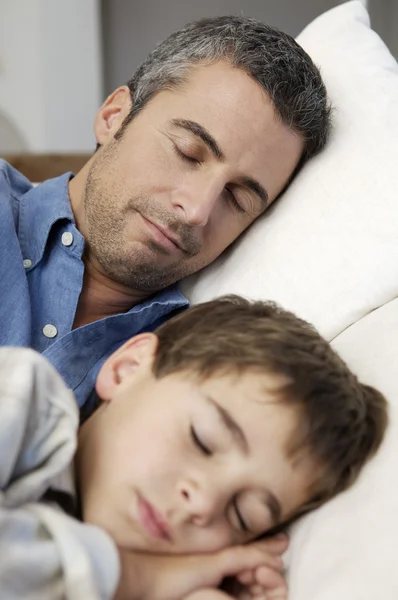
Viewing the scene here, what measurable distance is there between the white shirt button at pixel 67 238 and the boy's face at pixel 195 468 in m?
0.52

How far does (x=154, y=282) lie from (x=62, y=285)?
6.3 inches

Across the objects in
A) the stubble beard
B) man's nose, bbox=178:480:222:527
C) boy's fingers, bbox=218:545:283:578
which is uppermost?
man's nose, bbox=178:480:222:527

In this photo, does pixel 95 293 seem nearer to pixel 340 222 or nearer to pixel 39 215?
pixel 39 215

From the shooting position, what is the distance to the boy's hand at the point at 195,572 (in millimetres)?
630

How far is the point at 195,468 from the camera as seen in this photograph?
65cm

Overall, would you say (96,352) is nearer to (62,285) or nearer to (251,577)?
(62,285)

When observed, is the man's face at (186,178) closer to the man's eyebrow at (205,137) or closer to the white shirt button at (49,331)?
the man's eyebrow at (205,137)

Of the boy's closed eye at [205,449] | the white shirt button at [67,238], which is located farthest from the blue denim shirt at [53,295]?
the boy's closed eye at [205,449]

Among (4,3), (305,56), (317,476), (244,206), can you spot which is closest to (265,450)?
(317,476)

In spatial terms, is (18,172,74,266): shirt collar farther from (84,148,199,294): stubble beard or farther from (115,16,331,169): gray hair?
(115,16,331,169): gray hair

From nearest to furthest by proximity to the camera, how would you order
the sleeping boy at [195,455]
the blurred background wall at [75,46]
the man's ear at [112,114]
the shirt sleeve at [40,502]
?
the shirt sleeve at [40,502] → the sleeping boy at [195,455] → the man's ear at [112,114] → the blurred background wall at [75,46]

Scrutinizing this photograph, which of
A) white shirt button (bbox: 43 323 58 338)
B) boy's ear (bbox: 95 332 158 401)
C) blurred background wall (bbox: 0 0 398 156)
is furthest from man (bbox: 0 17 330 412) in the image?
blurred background wall (bbox: 0 0 398 156)

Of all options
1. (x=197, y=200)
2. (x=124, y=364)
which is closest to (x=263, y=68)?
(x=197, y=200)

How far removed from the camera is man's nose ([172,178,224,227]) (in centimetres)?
109
